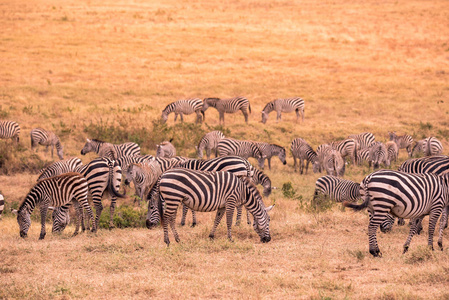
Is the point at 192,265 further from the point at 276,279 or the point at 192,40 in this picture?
the point at 192,40

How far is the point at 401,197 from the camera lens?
8.72m

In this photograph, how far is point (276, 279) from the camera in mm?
7820

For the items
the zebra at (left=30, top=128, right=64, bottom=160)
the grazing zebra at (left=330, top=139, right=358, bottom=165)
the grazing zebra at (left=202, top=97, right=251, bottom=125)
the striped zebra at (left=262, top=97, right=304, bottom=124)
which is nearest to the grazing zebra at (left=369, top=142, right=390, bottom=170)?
the grazing zebra at (left=330, top=139, right=358, bottom=165)

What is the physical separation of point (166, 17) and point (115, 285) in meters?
43.2

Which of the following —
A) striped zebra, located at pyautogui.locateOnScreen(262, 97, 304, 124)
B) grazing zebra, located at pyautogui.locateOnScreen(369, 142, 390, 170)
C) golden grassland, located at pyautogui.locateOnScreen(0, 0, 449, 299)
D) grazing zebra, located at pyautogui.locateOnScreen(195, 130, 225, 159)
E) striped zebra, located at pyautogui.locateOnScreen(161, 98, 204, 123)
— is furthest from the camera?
striped zebra, located at pyautogui.locateOnScreen(262, 97, 304, 124)

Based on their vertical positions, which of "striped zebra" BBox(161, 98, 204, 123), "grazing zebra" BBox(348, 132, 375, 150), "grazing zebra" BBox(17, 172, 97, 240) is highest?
"striped zebra" BBox(161, 98, 204, 123)

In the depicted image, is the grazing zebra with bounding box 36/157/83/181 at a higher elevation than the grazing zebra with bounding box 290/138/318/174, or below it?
below

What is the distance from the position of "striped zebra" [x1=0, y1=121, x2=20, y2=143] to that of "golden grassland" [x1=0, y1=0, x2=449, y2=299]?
411mm

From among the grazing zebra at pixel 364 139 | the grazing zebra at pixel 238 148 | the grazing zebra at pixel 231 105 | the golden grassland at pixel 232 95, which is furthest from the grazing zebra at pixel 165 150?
the grazing zebra at pixel 364 139

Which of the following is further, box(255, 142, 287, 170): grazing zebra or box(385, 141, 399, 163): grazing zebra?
box(385, 141, 399, 163): grazing zebra

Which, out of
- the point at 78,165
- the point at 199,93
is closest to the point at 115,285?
the point at 78,165

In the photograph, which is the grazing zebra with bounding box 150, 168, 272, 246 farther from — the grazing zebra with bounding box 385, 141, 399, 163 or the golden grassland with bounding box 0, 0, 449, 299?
the grazing zebra with bounding box 385, 141, 399, 163

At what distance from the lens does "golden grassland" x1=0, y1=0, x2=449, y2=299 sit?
7984 mm

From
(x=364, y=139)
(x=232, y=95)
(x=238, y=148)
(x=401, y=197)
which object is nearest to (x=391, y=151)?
(x=364, y=139)
